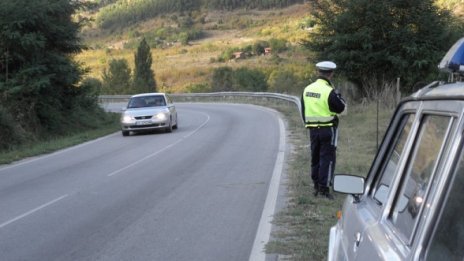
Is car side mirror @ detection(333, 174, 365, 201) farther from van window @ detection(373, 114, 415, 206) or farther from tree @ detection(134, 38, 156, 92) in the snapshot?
tree @ detection(134, 38, 156, 92)

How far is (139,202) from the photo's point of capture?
30.6 ft

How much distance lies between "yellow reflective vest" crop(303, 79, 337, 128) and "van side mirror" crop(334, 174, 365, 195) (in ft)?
15.7

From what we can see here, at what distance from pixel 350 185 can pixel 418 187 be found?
44.4 inches

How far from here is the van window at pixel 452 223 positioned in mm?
2115

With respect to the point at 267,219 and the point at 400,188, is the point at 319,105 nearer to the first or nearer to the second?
the point at 267,219

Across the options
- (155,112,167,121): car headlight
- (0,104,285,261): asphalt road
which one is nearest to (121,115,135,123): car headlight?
(155,112,167,121): car headlight

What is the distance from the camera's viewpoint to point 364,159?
1196 centimetres

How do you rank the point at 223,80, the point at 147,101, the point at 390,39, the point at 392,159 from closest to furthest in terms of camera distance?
the point at 392,159
the point at 147,101
the point at 390,39
the point at 223,80

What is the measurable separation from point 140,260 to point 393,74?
22.1 metres

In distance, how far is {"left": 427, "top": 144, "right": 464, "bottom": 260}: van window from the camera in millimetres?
2115

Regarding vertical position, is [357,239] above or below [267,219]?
above

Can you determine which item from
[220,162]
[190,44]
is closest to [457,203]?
[220,162]

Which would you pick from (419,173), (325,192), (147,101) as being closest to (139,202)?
(325,192)

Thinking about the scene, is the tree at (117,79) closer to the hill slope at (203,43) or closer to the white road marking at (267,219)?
the hill slope at (203,43)
